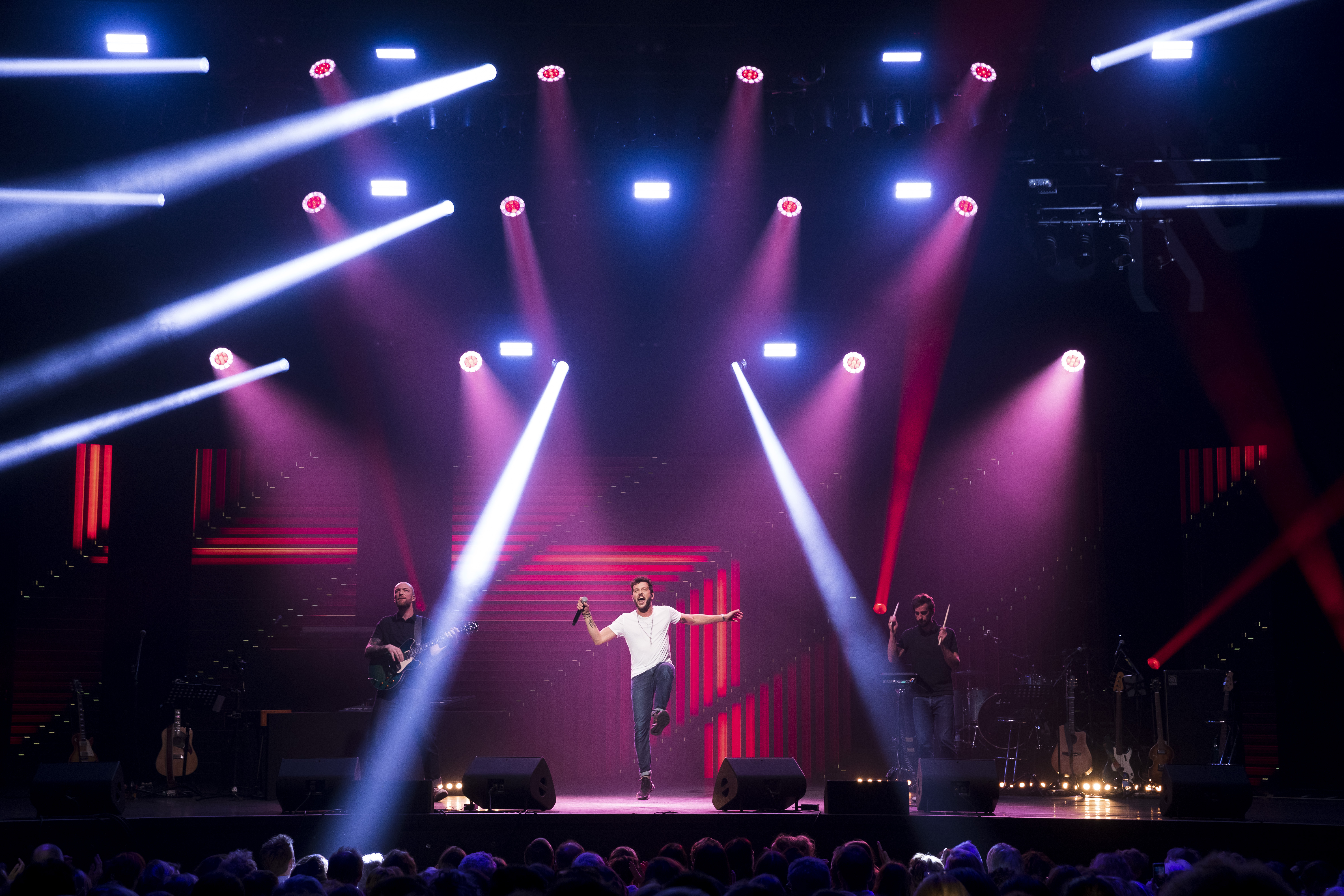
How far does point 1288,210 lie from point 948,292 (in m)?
3.33

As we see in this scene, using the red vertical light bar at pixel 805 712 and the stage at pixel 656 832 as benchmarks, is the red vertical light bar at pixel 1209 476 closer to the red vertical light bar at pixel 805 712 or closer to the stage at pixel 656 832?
the red vertical light bar at pixel 805 712

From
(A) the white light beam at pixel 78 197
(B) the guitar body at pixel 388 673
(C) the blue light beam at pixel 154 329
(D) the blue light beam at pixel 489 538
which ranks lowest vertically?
(B) the guitar body at pixel 388 673

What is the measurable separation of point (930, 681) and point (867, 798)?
219 cm

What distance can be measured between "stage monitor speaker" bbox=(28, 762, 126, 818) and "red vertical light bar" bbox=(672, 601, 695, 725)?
581 centimetres

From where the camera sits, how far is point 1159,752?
1082 cm

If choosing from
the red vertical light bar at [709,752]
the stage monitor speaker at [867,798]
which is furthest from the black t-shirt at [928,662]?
the red vertical light bar at [709,752]

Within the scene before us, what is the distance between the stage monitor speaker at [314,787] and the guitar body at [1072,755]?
6.71 metres

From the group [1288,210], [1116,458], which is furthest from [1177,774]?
[1288,210]

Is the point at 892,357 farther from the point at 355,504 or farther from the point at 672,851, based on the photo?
the point at 672,851

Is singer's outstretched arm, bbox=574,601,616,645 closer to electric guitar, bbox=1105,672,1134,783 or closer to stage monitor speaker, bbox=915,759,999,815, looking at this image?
stage monitor speaker, bbox=915,759,999,815

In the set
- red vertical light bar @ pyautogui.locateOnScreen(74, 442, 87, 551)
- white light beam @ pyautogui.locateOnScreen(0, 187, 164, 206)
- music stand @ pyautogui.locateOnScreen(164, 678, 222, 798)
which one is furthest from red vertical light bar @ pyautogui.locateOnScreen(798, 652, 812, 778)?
white light beam @ pyautogui.locateOnScreen(0, 187, 164, 206)

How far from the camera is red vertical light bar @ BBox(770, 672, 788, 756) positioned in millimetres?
12156

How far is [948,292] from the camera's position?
11.9 m

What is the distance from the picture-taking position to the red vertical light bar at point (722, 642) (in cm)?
1237
